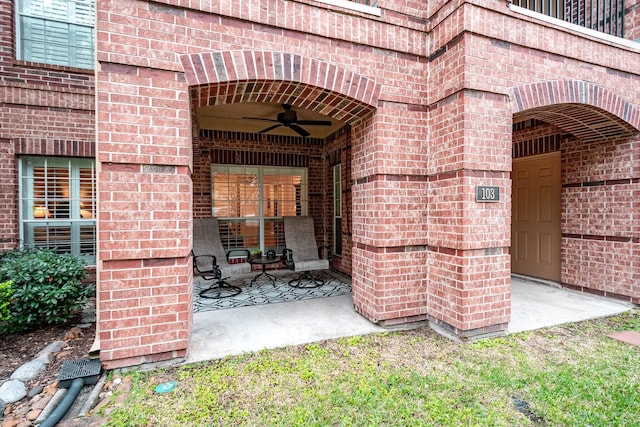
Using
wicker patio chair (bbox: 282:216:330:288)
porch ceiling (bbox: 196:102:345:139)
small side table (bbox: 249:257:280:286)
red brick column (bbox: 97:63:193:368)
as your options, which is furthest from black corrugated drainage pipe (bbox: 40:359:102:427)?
porch ceiling (bbox: 196:102:345:139)

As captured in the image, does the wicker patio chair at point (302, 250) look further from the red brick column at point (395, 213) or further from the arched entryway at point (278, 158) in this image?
the red brick column at point (395, 213)

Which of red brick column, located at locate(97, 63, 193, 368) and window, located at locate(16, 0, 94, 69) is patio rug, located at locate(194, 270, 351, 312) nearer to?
red brick column, located at locate(97, 63, 193, 368)

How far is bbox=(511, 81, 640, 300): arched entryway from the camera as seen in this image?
387 centimetres

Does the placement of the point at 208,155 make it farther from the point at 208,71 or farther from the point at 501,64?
the point at 501,64

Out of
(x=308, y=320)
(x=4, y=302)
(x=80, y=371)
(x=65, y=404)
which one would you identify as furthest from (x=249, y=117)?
(x=65, y=404)

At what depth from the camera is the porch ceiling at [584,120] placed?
3924mm

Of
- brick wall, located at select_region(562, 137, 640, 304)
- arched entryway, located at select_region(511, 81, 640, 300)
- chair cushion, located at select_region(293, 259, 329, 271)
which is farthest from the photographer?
chair cushion, located at select_region(293, 259, 329, 271)

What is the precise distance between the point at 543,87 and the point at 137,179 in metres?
4.20

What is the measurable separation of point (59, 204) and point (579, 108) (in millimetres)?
7368

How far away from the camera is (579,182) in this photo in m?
4.83

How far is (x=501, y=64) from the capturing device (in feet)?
10.7

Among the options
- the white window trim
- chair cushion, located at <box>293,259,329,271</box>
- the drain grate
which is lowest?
the drain grate

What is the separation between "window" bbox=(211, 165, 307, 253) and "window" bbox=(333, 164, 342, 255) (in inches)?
32.2

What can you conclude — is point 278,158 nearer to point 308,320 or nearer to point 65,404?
point 308,320
